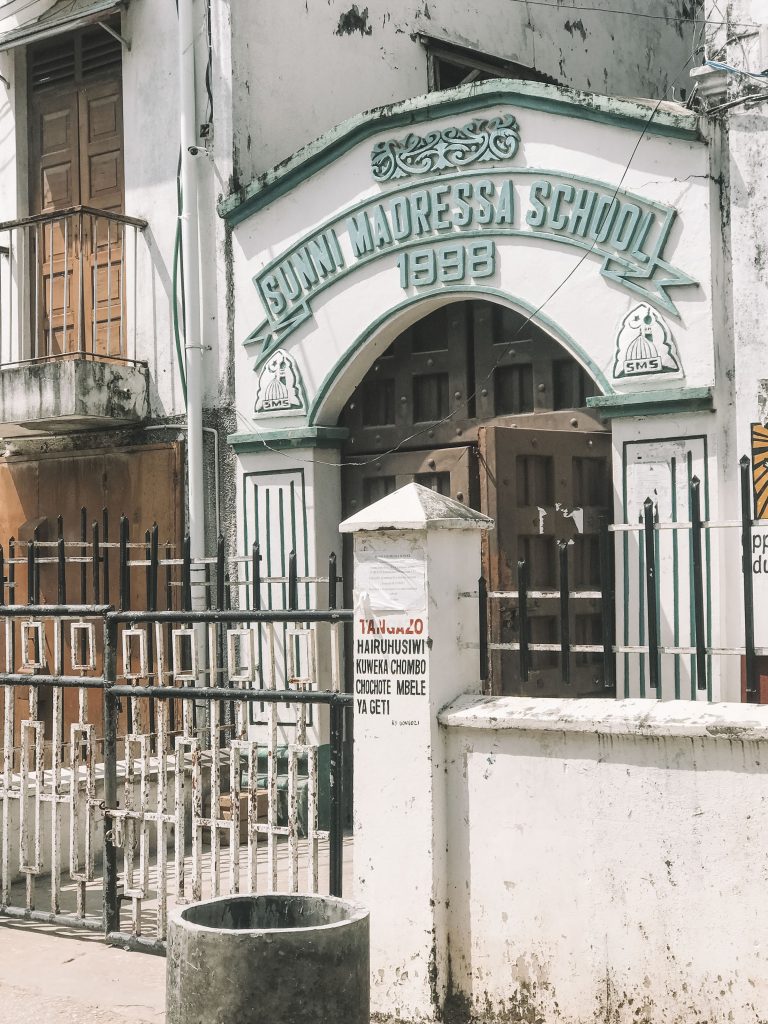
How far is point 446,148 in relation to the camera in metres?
8.30

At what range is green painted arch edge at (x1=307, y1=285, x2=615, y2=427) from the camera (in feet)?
25.6

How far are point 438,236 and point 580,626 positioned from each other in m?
2.59

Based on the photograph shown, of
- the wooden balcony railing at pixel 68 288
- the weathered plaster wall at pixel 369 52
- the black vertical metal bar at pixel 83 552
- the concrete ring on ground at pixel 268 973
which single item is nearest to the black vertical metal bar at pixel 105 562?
the black vertical metal bar at pixel 83 552

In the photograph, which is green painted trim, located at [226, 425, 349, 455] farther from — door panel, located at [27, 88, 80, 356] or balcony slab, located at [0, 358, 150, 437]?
door panel, located at [27, 88, 80, 356]

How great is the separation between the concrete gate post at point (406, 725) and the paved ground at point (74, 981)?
1.01 metres

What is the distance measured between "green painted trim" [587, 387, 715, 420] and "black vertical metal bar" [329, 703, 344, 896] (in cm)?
302

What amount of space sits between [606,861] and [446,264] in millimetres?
4573

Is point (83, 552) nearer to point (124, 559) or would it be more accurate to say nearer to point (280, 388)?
point (280, 388)

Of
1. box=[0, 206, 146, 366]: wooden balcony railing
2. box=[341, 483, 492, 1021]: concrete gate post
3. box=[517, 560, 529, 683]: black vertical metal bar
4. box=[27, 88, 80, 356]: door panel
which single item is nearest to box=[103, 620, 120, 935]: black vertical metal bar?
box=[341, 483, 492, 1021]: concrete gate post

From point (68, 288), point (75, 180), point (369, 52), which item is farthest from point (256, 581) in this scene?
point (369, 52)

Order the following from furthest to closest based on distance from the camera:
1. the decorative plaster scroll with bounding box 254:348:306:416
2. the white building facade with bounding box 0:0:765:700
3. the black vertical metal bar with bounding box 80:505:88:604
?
the black vertical metal bar with bounding box 80:505:88:604 < the decorative plaster scroll with bounding box 254:348:306:416 < the white building facade with bounding box 0:0:765:700

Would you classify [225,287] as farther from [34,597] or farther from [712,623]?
[712,623]

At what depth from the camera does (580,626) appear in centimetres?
816

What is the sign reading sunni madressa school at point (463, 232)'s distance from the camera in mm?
7605
